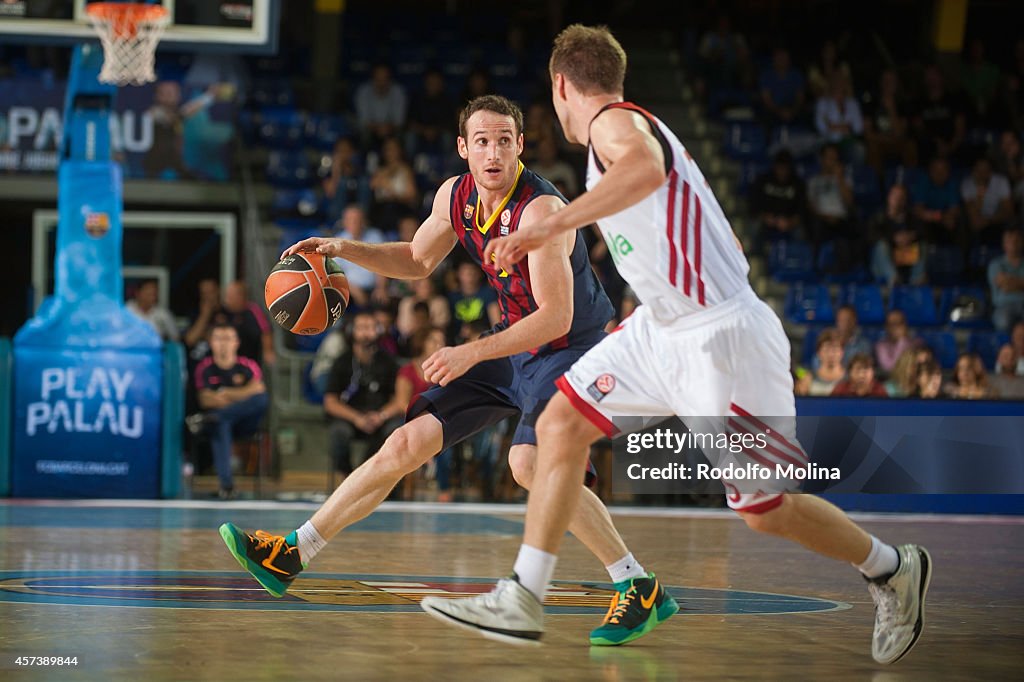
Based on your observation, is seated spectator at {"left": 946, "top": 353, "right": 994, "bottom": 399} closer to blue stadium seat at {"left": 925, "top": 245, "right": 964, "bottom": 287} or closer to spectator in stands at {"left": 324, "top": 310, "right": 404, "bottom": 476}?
blue stadium seat at {"left": 925, "top": 245, "right": 964, "bottom": 287}

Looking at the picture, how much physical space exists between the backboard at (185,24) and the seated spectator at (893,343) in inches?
239

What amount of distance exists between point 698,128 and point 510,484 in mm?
7421

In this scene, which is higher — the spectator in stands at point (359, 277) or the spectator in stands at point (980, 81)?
the spectator in stands at point (980, 81)

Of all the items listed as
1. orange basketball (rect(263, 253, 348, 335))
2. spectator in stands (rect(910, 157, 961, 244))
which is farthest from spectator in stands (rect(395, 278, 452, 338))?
orange basketball (rect(263, 253, 348, 335))

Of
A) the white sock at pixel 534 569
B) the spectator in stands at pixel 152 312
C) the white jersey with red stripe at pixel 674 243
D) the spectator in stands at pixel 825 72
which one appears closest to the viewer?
the white sock at pixel 534 569

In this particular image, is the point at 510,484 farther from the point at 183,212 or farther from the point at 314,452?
the point at 183,212

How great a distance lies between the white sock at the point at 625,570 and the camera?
518cm

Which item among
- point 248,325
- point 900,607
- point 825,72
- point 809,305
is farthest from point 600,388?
point 825,72

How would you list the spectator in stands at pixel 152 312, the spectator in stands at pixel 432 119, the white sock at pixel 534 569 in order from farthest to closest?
the spectator in stands at pixel 432 119
the spectator in stands at pixel 152 312
the white sock at pixel 534 569

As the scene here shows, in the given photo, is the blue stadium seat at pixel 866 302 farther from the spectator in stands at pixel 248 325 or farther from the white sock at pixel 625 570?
the white sock at pixel 625 570

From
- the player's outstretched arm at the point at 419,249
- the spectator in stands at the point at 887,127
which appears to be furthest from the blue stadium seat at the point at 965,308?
the player's outstretched arm at the point at 419,249

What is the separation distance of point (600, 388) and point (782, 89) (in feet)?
42.9

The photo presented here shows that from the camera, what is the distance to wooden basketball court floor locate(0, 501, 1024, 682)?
4379mm

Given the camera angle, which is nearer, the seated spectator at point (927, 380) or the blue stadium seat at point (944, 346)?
the seated spectator at point (927, 380)
